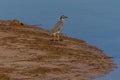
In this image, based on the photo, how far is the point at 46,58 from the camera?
26.1 meters

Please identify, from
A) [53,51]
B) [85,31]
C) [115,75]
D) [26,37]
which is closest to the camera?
[115,75]

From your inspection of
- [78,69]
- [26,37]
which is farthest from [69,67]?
[26,37]

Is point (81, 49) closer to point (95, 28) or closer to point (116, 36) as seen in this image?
point (116, 36)

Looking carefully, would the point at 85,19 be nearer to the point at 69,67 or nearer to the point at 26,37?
the point at 26,37

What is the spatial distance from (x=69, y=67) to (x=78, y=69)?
1.15 feet

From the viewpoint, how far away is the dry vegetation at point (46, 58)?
2281cm

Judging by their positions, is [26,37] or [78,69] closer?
[78,69]

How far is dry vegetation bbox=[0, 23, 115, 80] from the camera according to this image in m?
22.8

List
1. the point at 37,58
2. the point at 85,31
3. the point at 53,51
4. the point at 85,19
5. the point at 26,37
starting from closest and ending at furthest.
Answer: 1. the point at 37,58
2. the point at 53,51
3. the point at 26,37
4. the point at 85,31
5. the point at 85,19

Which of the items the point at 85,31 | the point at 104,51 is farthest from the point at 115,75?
the point at 85,31

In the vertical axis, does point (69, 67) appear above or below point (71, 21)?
below

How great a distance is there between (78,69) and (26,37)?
8.03 m

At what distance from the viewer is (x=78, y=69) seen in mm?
24266

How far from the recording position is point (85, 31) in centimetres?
3600
